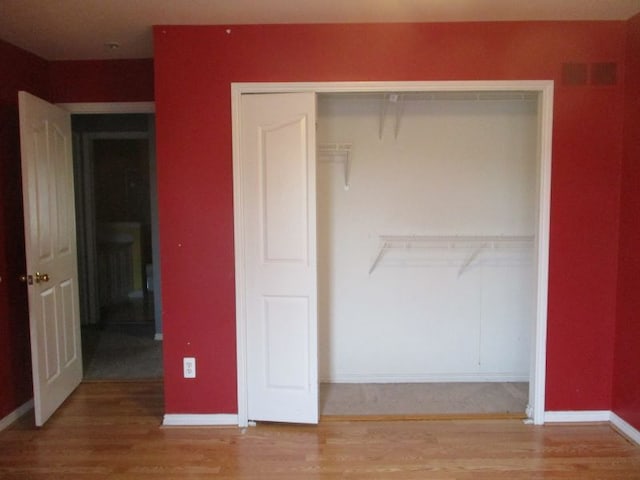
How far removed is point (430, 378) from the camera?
3617 millimetres

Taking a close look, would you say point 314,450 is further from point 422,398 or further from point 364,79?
point 364,79

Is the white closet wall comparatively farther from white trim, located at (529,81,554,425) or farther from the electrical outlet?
the electrical outlet

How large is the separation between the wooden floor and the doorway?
213 cm

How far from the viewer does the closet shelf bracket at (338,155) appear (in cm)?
344

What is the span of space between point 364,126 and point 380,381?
192cm

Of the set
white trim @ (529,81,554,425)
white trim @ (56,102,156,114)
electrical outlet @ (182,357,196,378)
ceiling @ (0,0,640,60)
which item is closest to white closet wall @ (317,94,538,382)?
white trim @ (529,81,554,425)

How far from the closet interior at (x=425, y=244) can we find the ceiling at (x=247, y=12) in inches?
28.5

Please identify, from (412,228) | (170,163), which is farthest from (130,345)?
(412,228)

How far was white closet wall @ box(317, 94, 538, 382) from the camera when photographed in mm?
3471

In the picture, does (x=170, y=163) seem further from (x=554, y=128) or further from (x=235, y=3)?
(x=554, y=128)

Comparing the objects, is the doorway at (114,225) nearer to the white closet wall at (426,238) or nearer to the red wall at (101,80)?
the red wall at (101,80)

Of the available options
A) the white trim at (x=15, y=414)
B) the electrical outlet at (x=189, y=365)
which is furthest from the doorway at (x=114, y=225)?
the electrical outlet at (x=189, y=365)

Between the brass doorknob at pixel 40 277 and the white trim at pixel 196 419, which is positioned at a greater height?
the brass doorknob at pixel 40 277

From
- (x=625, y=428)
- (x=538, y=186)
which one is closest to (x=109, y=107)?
(x=538, y=186)
